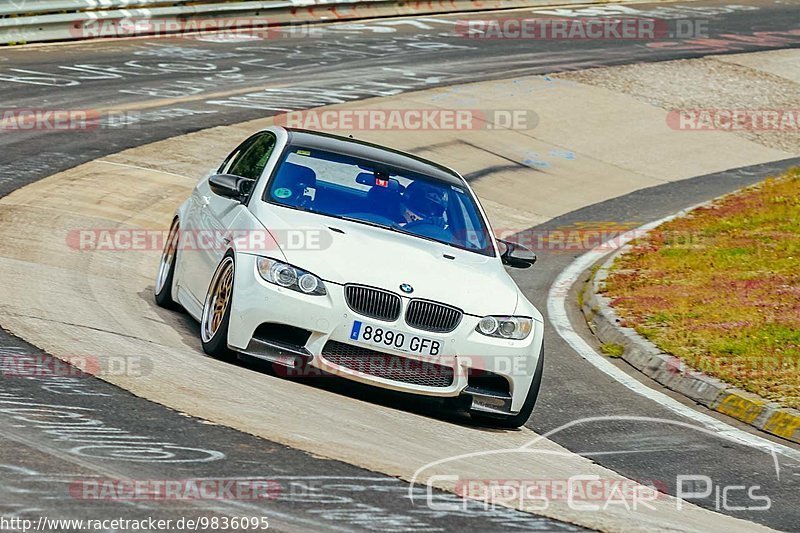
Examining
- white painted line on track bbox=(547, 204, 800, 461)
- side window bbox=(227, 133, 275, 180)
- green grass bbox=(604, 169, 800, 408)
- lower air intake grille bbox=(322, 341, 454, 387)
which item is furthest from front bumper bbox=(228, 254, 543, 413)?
green grass bbox=(604, 169, 800, 408)

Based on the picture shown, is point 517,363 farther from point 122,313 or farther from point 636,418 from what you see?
point 122,313

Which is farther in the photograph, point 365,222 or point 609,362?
point 609,362

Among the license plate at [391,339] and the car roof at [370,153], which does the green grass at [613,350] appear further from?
the license plate at [391,339]

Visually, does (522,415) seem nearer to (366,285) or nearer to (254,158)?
(366,285)

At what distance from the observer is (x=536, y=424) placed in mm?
8914

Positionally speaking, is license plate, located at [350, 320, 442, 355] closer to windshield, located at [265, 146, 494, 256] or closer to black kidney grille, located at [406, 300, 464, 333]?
black kidney grille, located at [406, 300, 464, 333]

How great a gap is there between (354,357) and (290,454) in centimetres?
173

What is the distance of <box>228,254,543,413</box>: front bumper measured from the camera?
807 centimetres

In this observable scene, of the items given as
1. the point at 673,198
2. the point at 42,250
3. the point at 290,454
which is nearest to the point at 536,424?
the point at 290,454

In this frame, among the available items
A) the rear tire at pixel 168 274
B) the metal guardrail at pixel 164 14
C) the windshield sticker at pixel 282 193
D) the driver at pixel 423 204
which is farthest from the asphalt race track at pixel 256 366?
the rear tire at pixel 168 274

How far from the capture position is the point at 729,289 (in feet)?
43.8

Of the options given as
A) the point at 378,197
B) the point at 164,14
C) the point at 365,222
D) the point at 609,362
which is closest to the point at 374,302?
the point at 365,222

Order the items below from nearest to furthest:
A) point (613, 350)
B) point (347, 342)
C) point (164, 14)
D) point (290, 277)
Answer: point (347, 342) < point (290, 277) < point (613, 350) < point (164, 14)

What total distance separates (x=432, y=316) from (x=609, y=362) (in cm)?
369
